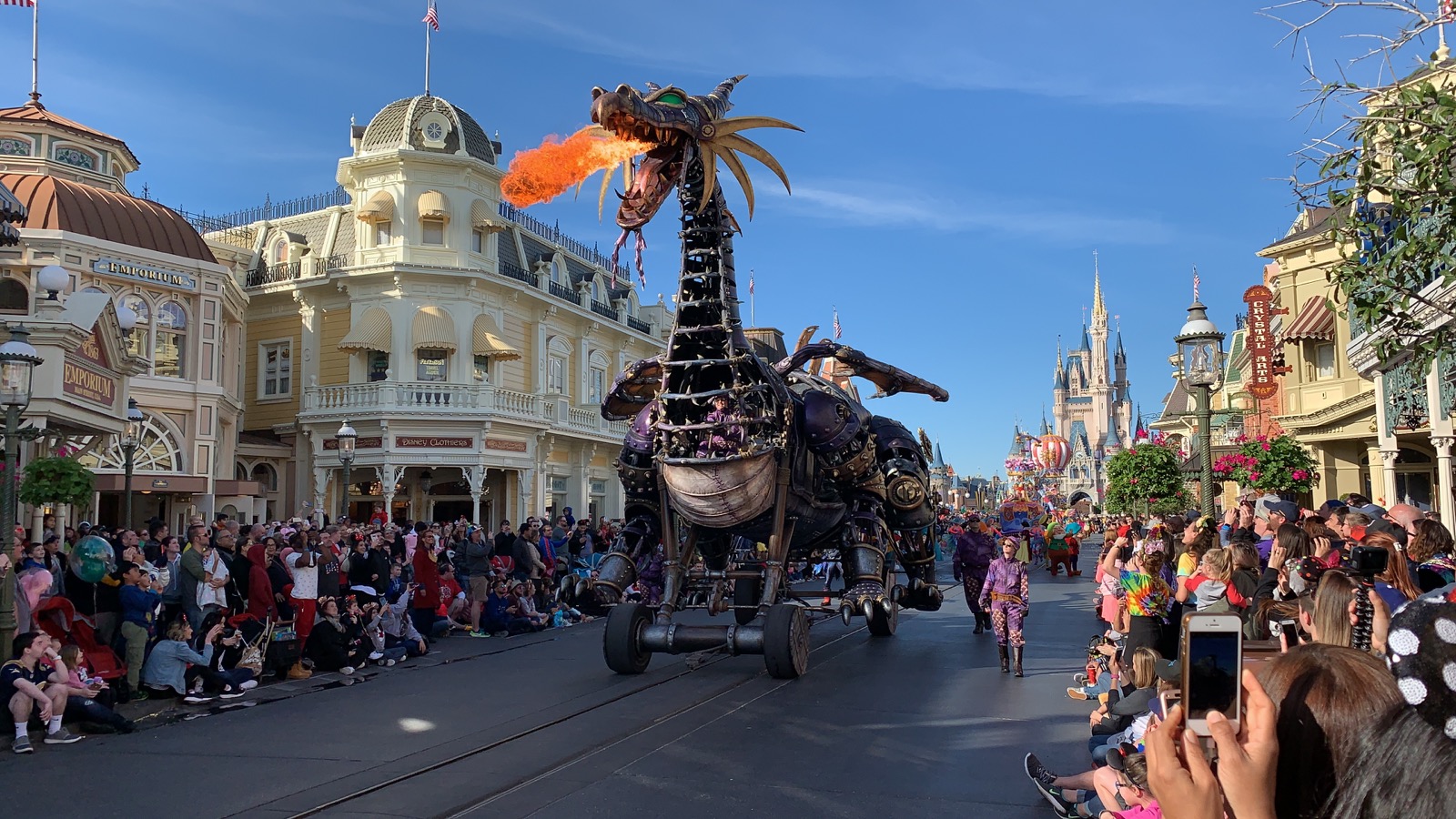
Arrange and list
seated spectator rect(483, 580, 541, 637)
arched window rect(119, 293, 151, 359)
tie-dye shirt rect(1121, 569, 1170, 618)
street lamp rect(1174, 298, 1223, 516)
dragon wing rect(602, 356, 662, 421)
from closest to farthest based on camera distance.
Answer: tie-dye shirt rect(1121, 569, 1170, 618) → dragon wing rect(602, 356, 662, 421) → street lamp rect(1174, 298, 1223, 516) → seated spectator rect(483, 580, 541, 637) → arched window rect(119, 293, 151, 359)

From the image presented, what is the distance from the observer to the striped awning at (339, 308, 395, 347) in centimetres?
2859

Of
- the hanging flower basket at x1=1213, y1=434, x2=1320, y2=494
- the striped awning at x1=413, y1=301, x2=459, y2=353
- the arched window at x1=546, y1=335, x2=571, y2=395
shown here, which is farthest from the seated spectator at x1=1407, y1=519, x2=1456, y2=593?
the arched window at x1=546, y1=335, x2=571, y2=395

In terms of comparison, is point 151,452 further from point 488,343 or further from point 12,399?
point 12,399

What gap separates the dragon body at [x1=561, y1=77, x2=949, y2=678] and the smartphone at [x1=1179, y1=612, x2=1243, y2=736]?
7.83 m

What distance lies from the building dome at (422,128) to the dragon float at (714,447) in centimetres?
1952

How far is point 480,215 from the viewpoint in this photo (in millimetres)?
29875

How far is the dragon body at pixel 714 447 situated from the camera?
32.9 ft

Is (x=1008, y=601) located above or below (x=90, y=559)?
below

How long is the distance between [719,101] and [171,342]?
1854 centimetres

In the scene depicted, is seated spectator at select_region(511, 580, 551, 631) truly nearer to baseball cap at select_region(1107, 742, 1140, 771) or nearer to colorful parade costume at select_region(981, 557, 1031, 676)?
colorful parade costume at select_region(981, 557, 1031, 676)

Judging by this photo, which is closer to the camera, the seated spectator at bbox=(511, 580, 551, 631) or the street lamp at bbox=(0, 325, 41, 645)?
Answer: the street lamp at bbox=(0, 325, 41, 645)

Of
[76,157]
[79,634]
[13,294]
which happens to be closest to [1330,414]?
[79,634]

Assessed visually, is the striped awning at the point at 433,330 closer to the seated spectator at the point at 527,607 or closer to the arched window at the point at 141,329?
the arched window at the point at 141,329

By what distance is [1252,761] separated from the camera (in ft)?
6.40
